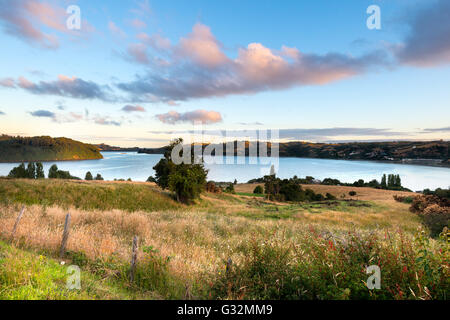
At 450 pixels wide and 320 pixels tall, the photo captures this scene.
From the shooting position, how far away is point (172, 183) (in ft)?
119

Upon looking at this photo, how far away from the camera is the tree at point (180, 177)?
36844 millimetres

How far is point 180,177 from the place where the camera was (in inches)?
A: 1441

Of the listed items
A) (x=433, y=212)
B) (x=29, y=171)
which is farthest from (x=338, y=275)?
(x=29, y=171)

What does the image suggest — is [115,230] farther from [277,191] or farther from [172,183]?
[277,191]

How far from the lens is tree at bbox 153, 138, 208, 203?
36844 mm

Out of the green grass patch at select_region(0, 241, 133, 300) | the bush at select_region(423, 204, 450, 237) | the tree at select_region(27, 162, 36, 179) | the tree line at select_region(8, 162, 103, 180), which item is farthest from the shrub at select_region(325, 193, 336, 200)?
the tree at select_region(27, 162, 36, 179)

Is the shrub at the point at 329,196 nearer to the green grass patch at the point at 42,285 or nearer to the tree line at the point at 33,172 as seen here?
the green grass patch at the point at 42,285

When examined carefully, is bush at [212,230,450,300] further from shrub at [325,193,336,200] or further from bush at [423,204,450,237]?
shrub at [325,193,336,200]

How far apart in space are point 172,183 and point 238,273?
106 ft

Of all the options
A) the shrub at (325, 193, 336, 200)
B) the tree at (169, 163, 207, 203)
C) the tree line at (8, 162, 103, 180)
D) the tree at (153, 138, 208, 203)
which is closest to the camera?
the tree at (169, 163, 207, 203)

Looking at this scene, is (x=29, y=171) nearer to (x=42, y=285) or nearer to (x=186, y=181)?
(x=186, y=181)

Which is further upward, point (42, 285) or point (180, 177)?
point (42, 285)

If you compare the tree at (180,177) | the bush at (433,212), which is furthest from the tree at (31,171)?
the bush at (433,212)
